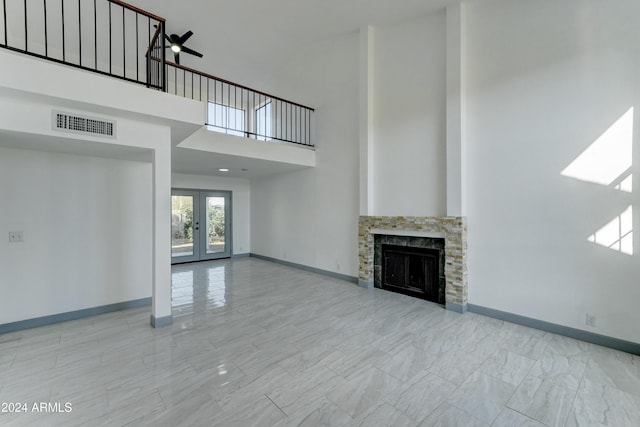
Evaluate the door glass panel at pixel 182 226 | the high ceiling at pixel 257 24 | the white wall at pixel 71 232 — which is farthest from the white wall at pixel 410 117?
the door glass panel at pixel 182 226

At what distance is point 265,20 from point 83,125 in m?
3.98

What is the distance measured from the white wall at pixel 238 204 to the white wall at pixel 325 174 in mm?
1507

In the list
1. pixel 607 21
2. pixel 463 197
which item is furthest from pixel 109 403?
pixel 607 21

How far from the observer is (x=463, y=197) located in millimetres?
4191

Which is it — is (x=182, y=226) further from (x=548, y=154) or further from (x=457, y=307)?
(x=548, y=154)

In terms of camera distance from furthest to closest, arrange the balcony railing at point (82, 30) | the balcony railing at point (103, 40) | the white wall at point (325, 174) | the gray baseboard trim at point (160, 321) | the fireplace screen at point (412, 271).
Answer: the white wall at point (325, 174), the balcony railing at point (82, 30), the fireplace screen at point (412, 271), the balcony railing at point (103, 40), the gray baseboard trim at point (160, 321)

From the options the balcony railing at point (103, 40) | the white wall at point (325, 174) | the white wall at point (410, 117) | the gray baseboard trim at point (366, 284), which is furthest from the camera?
the white wall at point (325, 174)

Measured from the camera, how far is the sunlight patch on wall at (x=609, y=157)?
9.90 ft

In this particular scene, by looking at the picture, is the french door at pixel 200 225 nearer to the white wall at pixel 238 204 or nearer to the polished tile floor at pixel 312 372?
the white wall at pixel 238 204

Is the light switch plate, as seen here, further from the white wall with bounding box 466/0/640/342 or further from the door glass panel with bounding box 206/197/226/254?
the white wall with bounding box 466/0/640/342

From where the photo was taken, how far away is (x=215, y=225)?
8.48 metres

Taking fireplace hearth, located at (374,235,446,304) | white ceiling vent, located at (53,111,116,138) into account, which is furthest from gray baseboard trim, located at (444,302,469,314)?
white ceiling vent, located at (53,111,116,138)

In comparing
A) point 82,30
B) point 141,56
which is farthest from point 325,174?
point 82,30

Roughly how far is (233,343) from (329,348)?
1088 millimetres
